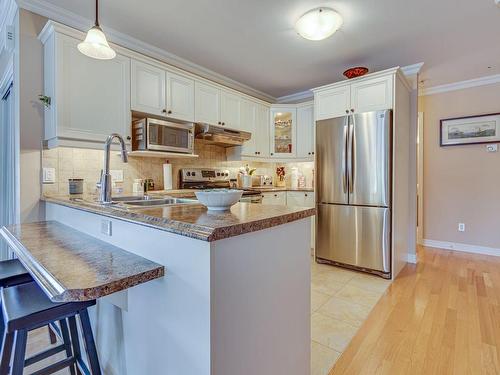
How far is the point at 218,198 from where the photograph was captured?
46.5 inches

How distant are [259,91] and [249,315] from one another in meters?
3.96

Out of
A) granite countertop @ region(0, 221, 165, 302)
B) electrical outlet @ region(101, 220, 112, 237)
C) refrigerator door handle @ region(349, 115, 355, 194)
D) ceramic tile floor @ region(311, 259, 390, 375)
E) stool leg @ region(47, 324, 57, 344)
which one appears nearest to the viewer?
granite countertop @ region(0, 221, 165, 302)

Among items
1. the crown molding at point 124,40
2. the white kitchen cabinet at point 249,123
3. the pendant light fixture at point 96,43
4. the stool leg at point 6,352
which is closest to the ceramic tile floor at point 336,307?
the stool leg at point 6,352

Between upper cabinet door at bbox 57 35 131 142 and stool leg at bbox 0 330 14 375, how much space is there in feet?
5.02

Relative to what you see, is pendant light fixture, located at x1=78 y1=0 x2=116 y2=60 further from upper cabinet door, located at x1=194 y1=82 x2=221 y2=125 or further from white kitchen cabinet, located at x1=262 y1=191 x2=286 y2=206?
white kitchen cabinet, located at x1=262 y1=191 x2=286 y2=206

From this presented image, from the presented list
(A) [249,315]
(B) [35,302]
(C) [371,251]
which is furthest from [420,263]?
(B) [35,302]

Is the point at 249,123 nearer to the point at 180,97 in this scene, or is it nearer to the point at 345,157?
the point at 180,97

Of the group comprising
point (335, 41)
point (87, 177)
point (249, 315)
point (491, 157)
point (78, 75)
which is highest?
point (335, 41)

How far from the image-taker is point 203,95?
3.25 m

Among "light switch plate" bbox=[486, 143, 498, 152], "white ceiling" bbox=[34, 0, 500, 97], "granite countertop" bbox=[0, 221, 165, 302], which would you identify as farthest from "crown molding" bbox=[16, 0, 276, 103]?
"light switch plate" bbox=[486, 143, 498, 152]

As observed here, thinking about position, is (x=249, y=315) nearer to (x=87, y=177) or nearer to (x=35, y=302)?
(x=35, y=302)

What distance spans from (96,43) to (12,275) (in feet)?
4.58

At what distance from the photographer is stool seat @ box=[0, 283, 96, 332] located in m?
1.01

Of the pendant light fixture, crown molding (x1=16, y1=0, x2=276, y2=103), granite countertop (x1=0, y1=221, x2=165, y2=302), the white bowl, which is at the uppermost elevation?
crown molding (x1=16, y1=0, x2=276, y2=103)
